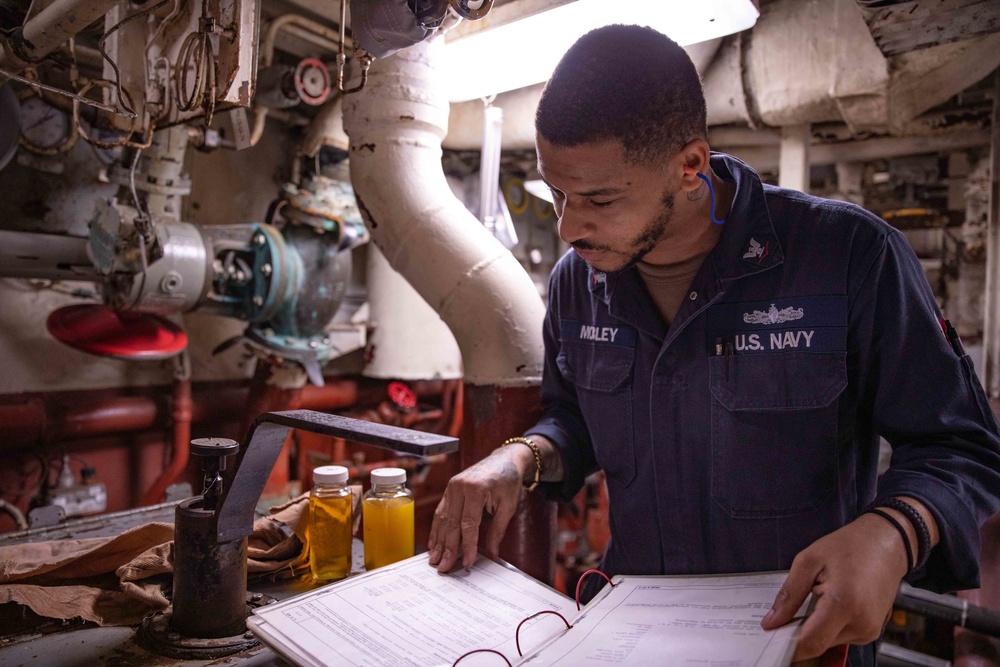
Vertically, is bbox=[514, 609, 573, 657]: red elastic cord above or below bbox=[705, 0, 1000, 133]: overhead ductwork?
below

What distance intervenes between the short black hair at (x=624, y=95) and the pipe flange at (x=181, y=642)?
894mm

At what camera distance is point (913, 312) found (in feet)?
3.26

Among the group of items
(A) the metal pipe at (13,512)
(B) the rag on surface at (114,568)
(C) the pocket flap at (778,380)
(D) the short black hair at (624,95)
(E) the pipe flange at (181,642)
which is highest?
(D) the short black hair at (624,95)

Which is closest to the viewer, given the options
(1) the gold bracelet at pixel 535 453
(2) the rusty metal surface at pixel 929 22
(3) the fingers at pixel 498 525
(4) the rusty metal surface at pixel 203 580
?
(4) the rusty metal surface at pixel 203 580

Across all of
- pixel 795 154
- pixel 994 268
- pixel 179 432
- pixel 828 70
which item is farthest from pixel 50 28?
pixel 994 268

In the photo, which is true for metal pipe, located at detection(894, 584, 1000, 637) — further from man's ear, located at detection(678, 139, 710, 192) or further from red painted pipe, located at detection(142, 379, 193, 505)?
red painted pipe, located at detection(142, 379, 193, 505)

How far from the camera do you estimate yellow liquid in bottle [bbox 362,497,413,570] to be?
1.13m

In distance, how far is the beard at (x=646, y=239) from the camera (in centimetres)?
109

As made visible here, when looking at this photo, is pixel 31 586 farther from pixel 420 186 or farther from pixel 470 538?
pixel 420 186

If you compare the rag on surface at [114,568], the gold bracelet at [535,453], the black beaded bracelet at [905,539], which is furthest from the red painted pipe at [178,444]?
the black beaded bracelet at [905,539]

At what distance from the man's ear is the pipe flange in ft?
3.24

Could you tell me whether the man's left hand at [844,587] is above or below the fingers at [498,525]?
above

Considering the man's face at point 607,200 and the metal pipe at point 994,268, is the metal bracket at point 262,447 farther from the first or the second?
the metal pipe at point 994,268

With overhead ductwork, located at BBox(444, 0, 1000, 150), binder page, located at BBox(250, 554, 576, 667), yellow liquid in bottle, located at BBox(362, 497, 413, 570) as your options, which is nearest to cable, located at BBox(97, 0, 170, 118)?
yellow liquid in bottle, located at BBox(362, 497, 413, 570)
